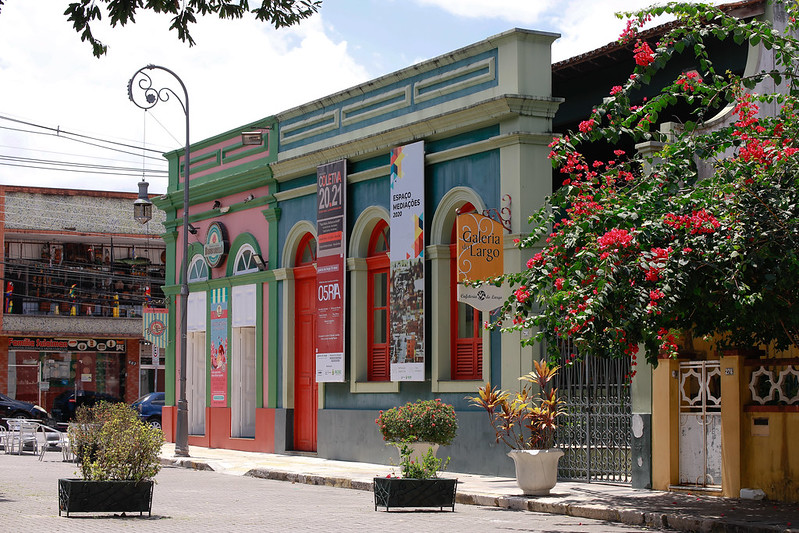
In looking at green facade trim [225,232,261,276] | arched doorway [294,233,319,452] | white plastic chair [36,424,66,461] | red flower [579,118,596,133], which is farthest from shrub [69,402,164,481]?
green facade trim [225,232,261,276]

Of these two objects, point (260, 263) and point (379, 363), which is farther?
point (260, 263)

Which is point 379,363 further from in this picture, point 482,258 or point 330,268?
point 482,258

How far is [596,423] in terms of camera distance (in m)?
17.3

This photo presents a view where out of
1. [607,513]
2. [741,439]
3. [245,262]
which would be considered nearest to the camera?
[607,513]

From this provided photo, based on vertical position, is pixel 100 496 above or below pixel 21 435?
above

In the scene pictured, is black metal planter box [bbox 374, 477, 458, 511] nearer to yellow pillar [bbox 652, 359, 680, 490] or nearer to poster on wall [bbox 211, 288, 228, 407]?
yellow pillar [bbox 652, 359, 680, 490]

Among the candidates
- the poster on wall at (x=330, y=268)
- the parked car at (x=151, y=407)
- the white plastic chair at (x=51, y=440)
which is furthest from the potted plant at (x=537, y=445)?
the parked car at (x=151, y=407)

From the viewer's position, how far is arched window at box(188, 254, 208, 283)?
29.2m

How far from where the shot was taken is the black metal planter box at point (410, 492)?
1420 centimetres

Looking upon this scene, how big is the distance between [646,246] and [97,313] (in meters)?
41.7

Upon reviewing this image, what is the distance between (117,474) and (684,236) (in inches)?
269

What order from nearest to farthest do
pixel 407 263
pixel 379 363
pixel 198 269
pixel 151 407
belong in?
1. pixel 407 263
2. pixel 379 363
3. pixel 198 269
4. pixel 151 407

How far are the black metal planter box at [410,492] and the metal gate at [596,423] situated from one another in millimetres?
3540

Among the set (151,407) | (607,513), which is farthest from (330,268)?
(151,407)
